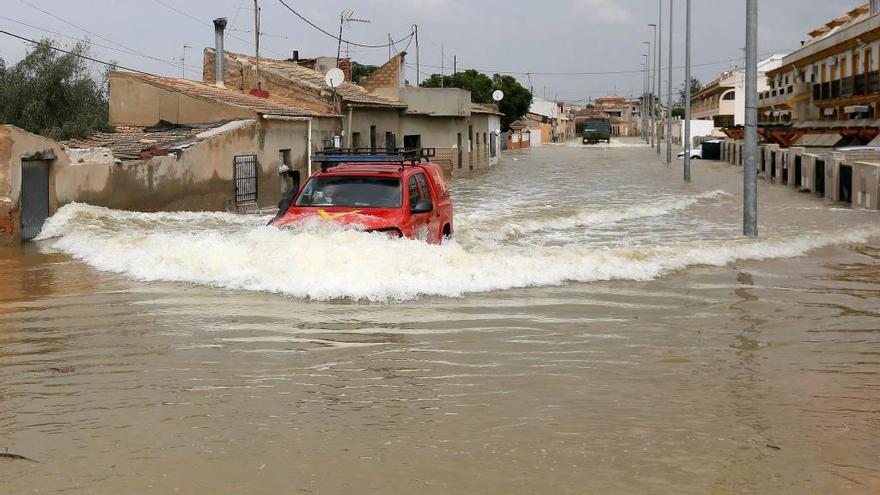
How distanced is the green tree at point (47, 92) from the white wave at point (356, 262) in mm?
18356

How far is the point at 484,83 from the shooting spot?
281ft

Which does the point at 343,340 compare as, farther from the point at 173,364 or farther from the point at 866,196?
the point at 866,196

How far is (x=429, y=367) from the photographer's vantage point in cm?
841

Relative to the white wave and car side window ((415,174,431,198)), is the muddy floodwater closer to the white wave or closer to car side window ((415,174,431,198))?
the white wave

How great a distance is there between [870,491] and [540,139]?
Answer: 11970 cm

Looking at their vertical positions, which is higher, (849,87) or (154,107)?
(849,87)

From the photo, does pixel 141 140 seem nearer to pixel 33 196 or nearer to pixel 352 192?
pixel 33 196

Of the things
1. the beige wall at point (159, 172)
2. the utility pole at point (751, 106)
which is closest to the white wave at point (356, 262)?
the utility pole at point (751, 106)

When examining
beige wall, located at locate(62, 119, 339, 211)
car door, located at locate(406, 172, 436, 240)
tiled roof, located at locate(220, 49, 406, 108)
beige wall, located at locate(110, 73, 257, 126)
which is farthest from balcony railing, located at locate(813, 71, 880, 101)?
car door, located at locate(406, 172, 436, 240)

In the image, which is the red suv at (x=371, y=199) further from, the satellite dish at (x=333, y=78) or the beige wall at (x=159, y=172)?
the satellite dish at (x=333, y=78)

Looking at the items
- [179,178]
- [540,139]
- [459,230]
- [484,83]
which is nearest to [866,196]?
[459,230]

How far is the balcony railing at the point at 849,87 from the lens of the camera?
45969 mm

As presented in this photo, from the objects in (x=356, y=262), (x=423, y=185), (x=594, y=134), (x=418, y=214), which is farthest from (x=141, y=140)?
(x=594, y=134)

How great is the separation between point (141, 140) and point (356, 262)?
44.3ft
